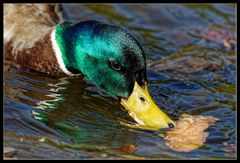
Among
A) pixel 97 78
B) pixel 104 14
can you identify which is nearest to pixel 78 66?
pixel 97 78

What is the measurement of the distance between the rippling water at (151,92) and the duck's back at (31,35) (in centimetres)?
12

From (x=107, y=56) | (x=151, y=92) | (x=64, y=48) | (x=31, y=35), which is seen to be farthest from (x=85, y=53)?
(x=31, y=35)

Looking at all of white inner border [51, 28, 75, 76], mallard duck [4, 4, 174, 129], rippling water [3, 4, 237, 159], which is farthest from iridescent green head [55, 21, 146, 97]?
rippling water [3, 4, 237, 159]

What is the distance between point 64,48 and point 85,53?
0.47 m

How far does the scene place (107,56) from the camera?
18.0 ft

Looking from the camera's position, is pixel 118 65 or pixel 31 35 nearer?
pixel 118 65

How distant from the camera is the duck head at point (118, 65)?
527 cm

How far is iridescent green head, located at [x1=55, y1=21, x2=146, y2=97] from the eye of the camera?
17.3 ft

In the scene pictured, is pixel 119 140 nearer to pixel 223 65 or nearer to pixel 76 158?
pixel 76 158

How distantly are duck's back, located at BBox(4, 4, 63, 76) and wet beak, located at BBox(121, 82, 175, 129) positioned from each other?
1147 mm

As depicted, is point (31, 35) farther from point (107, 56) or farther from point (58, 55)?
point (107, 56)

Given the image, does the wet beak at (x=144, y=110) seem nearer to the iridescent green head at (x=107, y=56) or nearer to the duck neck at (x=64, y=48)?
the iridescent green head at (x=107, y=56)

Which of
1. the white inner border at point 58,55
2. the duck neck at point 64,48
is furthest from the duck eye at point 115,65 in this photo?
the white inner border at point 58,55

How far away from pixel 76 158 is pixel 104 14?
4237 millimetres
